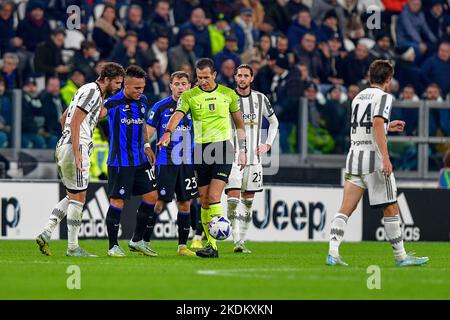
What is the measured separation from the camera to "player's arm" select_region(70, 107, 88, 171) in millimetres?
14211

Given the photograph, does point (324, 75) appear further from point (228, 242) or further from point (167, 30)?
point (228, 242)

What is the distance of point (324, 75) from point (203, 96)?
397 inches

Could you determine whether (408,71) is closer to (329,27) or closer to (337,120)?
(329,27)

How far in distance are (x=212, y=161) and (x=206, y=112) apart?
0.60 meters

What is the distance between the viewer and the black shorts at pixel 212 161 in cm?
1427

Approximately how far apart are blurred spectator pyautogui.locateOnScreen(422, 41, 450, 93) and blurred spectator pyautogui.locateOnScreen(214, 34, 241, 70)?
418 centimetres

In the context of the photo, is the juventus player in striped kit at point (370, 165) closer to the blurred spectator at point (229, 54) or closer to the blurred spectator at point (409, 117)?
the blurred spectator at point (409, 117)

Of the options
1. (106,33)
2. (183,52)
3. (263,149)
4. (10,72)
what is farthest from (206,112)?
(106,33)

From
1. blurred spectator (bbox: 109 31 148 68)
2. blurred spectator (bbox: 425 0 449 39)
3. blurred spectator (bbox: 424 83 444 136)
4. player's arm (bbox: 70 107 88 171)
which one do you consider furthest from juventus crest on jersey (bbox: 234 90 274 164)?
blurred spectator (bbox: 425 0 449 39)

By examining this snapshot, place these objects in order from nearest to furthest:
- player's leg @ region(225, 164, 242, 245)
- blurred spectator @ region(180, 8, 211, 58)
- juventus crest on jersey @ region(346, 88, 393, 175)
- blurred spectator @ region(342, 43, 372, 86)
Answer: juventus crest on jersey @ region(346, 88, 393, 175) < player's leg @ region(225, 164, 242, 245) < blurred spectator @ region(180, 8, 211, 58) < blurred spectator @ region(342, 43, 372, 86)

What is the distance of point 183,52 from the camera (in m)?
22.8

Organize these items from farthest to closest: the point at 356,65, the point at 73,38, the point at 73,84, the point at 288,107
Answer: the point at 356,65
the point at 73,38
the point at 288,107
the point at 73,84

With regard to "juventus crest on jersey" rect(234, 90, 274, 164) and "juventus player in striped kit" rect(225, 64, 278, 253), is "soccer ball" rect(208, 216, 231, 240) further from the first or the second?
"juventus crest on jersey" rect(234, 90, 274, 164)
